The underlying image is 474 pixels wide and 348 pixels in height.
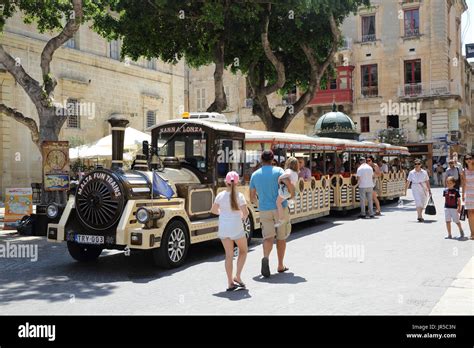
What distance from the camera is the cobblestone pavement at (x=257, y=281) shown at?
20.9 feet

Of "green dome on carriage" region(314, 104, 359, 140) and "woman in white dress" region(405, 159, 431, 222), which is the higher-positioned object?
"green dome on carriage" region(314, 104, 359, 140)

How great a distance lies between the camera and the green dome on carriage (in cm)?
2614

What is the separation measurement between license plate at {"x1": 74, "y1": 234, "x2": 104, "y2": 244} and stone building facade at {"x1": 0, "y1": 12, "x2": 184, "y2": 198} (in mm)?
16403

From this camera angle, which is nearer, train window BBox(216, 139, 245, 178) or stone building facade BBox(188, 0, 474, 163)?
train window BBox(216, 139, 245, 178)

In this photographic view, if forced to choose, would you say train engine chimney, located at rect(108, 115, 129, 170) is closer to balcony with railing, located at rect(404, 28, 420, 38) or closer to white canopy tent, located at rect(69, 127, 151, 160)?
white canopy tent, located at rect(69, 127, 151, 160)

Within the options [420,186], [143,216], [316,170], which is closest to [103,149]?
[316,170]

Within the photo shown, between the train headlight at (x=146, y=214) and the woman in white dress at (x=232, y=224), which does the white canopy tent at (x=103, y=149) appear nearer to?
the train headlight at (x=146, y=214)

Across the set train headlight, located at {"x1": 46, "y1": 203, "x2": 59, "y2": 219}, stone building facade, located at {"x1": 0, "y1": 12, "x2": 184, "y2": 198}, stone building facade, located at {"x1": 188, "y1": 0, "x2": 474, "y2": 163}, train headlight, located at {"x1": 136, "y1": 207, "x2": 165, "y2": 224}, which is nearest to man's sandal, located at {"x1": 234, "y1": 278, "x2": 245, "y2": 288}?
train headlight, located at {"x1": 136, "y1": 207, "x2": 165, "y2": 224}

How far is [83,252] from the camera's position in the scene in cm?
959

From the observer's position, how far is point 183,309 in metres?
6.27

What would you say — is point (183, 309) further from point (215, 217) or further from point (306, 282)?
point (215, 217)

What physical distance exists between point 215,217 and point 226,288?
3.23m

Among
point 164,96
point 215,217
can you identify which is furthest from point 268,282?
point 164,96

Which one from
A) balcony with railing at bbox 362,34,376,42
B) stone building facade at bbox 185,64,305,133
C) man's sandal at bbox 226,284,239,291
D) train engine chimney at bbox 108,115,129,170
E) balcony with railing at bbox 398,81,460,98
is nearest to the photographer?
man's sandal at bbox 226,284,239,291
